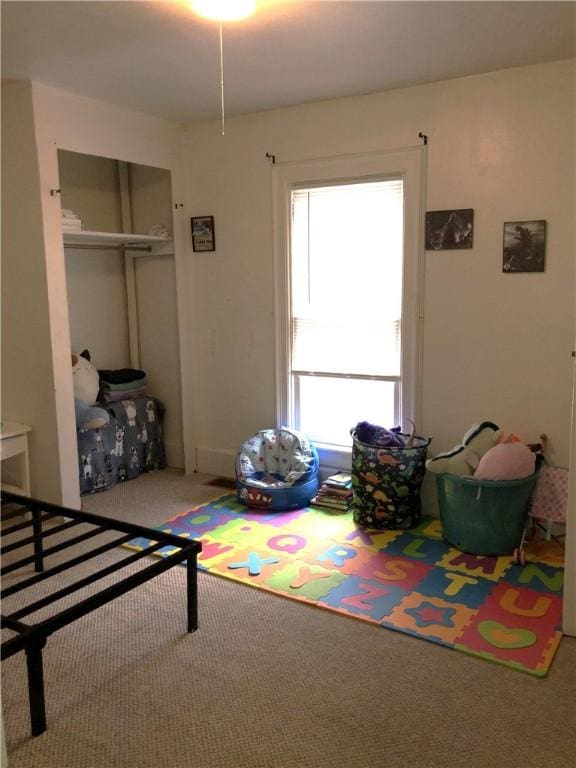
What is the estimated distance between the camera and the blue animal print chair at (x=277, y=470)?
387 cm

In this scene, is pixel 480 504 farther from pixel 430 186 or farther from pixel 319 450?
pixel 430 186

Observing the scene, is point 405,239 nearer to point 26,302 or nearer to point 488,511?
point 488,511

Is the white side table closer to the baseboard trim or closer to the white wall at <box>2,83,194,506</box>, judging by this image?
the white wall at <box>2,83,194,506</box>

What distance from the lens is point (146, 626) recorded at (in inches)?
103

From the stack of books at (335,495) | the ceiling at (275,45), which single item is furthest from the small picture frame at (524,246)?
the stack of books at (335,495)

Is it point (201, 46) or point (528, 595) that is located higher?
point (201, 46)

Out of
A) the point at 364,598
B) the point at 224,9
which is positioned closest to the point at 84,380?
the point at 364,598

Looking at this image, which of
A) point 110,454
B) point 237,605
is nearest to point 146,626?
point 237,605

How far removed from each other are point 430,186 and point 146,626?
8.57 ft

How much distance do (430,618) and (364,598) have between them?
30 centimetres

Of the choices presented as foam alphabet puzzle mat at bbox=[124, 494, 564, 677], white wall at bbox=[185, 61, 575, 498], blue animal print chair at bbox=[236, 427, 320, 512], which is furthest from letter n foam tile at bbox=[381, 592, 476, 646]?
blue animal print chair at bbox=[236, 427, 320, 512]

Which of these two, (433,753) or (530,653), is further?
(530,653)

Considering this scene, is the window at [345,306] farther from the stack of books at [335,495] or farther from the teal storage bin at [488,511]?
the teal storage bin at [488,511]

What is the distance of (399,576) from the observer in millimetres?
3016
